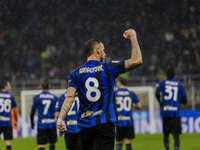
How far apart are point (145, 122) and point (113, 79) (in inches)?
478

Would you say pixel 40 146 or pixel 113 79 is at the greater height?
pixel 113 79

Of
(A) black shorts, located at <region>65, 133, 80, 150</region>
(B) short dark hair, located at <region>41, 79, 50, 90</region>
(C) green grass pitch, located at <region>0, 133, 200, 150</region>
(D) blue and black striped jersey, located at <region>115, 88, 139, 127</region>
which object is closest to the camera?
(A) black shorts, located at <region>65, 133, 80, 150</region>

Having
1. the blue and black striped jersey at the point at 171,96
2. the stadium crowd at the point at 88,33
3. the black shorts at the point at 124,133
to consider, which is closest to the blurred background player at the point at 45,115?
the black shorts at the point at 124,133

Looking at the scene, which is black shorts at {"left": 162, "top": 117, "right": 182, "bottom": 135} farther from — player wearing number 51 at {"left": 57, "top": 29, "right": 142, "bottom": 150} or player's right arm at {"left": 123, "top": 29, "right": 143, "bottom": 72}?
player's right arm at {"left": 123, "top": 29, "right": 143, "bottom": 72}

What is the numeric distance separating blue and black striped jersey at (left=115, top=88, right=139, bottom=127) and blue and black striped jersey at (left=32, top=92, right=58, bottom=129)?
144 cm

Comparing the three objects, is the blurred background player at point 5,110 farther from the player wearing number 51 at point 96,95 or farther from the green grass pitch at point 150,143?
the player wearing number 51 at point 96,95

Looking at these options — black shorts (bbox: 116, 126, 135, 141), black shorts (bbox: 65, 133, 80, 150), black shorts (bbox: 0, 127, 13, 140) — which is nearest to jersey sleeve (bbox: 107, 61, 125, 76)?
black shorts (bbox: 65, 133, 80, 150)

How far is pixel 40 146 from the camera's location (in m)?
9.18

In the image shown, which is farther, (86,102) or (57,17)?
(57,17)

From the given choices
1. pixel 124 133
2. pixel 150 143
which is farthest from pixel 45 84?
pixel 150 143

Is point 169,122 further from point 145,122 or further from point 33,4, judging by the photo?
point 33,4

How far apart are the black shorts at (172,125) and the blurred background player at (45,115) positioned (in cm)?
237

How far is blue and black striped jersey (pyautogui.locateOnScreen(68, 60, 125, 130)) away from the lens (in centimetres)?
430

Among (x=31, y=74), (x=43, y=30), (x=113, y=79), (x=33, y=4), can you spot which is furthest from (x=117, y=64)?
(x=33, y=4)
